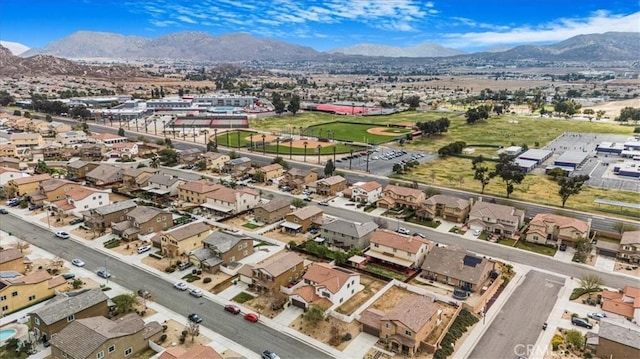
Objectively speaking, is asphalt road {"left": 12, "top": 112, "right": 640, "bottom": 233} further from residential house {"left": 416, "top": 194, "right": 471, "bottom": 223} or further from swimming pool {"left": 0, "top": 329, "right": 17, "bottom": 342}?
swimming pool {"left": 0, "top": 329, "right": 17, "bottom": 342}

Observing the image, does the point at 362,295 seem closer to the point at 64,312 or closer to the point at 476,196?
the point at 64,312

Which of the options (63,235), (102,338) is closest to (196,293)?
(102,338)

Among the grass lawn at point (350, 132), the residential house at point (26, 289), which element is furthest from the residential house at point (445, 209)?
the grass lawn at point (350, 132)

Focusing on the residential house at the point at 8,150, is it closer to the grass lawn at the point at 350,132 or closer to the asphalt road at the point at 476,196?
the asphalt road at the point at 476,196

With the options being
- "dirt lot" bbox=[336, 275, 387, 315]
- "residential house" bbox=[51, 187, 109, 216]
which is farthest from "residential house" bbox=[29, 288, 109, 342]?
"residential house" bbox=[51, 187, 109, 216]

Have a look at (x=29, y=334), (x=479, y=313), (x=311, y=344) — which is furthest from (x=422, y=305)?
(x=29, y=334)

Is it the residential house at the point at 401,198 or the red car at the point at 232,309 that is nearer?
the red car at the point at 232,309
